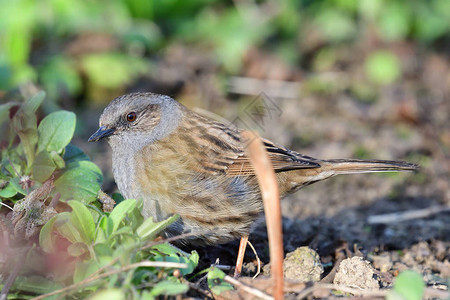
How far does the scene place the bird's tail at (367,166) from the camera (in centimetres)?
402

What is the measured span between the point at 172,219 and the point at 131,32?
16.2 feet

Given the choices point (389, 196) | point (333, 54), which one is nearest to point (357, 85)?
point (333, 54)

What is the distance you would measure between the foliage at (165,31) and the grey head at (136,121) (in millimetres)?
2745

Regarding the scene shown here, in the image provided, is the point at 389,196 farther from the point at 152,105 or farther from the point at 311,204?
the point at 152,105

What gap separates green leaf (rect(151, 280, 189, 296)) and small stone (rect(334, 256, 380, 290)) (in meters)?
1.09

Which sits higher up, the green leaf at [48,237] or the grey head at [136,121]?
the grey head at [136,121]

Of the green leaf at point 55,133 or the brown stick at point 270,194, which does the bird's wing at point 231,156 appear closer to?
the green leaf at point 55,133

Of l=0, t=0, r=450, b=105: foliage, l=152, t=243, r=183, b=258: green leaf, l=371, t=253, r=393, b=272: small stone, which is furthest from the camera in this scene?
l=0, t=0, r=450, b=105: foliage

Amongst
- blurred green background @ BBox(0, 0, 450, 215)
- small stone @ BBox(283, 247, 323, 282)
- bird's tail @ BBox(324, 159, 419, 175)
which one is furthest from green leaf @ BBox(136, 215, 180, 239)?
blurred green background @ BBox(0, 0, 450, 215)

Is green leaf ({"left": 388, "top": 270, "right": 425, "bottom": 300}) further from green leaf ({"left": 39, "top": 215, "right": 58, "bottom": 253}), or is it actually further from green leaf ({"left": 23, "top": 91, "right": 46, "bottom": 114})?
green leaf ({"left": 23, "top": 91, "right": 46, "bottom": 114})

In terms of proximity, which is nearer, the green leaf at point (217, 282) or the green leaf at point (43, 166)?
the green leaf at point (217, 282)

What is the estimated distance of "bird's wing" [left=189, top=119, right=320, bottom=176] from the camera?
390 cm

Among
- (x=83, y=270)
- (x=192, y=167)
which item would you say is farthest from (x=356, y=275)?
(x=83, y=270)

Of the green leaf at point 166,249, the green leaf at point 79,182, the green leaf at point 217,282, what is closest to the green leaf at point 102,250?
the green leaf at point 166,249
